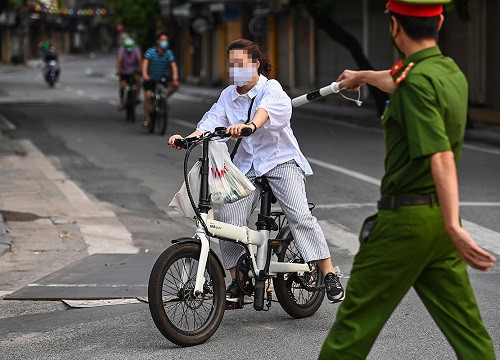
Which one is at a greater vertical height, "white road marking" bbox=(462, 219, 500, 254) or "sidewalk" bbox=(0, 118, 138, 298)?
"white road marking" bbox=(462, 219, 500, 254)

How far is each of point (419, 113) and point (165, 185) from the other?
368 inches

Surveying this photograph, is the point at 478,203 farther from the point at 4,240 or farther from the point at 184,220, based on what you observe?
the point at 4,240

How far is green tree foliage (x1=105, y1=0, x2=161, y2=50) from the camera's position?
51.0 meters

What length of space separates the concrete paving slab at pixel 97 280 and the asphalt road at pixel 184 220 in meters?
0.26

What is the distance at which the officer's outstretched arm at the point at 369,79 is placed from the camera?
4.46 metres

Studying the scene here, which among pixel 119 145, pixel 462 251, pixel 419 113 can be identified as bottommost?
pixel 119 145

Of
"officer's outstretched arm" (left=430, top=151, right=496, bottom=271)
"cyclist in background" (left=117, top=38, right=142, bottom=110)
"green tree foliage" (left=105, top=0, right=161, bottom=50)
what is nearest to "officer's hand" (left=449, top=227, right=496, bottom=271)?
"officer's outstretched arm" (left=430, top=151, right=496, bottom=271)

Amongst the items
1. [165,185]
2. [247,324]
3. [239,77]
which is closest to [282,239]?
[247,324]

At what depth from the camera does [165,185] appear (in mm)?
13141

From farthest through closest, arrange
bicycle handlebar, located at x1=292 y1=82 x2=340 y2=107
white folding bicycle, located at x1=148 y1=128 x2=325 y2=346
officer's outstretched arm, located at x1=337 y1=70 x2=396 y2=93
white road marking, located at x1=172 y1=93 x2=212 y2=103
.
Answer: white road marking, located at x1=172 y1=93 x2=212 y2=103 → white folding bicycle, located at x1=148 y1=128 x2=325 y2=346 → bicycle handlebar, located at x1=292 y1=82 x2=340 y2=107 → officer's outstretched arm, located at x1=337 y1=70 x2=396 y2=93

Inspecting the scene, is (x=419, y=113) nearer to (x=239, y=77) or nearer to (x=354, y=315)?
(x=354, y=315)

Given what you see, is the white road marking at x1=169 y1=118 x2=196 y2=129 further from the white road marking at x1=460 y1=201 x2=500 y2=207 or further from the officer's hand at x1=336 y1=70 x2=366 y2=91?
the officer's hand at x1=336 y1=70 x2=366 y2=91

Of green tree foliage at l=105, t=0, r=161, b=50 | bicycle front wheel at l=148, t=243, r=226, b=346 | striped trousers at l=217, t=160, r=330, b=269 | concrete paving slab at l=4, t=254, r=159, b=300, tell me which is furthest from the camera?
green tree foliage at l=105, t=0, r=161, b=50

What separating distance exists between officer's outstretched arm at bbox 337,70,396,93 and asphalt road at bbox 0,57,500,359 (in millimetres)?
1594
